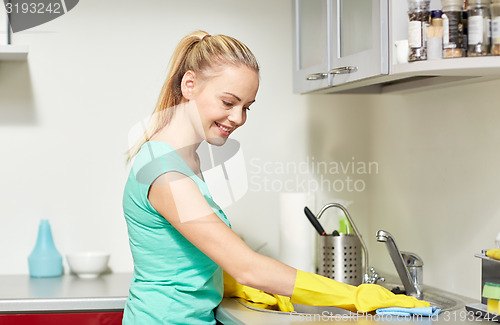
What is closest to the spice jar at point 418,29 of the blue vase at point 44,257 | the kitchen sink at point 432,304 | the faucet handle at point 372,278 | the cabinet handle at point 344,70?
the cabinet handle at point 344,70

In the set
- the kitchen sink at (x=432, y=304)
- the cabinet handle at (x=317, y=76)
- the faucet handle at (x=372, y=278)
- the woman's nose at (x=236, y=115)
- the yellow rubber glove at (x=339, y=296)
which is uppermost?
the cabinet handle at (x=317, y=76)

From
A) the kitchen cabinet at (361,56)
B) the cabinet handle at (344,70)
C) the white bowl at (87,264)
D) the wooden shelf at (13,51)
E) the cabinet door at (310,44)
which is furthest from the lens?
the white bowl at (87,264)

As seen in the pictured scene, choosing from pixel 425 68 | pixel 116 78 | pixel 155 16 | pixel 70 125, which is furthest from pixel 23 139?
pixel 425 68

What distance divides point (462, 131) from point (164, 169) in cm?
87

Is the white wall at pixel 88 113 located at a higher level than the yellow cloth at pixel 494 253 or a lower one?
higher

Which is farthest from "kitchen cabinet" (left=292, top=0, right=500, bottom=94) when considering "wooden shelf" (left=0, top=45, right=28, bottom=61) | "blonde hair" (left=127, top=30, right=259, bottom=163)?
"wooden shelf" (left=0, top=45, right=28, bottom=61)

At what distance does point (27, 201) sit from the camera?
2219 millimetres

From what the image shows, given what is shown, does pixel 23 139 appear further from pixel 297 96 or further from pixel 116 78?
pixel 297 96

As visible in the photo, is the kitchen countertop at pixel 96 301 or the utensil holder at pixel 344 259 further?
the utensil holder at pixel 344 259

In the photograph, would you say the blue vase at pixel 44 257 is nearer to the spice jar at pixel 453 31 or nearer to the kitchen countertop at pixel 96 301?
the kitchen countertop at pixel 96 301

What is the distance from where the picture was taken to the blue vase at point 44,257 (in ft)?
7.07

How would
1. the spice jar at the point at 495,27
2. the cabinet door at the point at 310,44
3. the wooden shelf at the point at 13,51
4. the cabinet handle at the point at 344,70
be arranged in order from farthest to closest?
the wooden shelf at the point at 13,51
the cabinet door at the point at 310,44
the cabinet handle at the point at 344,70
the spice jar at the point at 495,27

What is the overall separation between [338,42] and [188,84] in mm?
455

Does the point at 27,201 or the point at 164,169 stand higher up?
the point at 164,169
